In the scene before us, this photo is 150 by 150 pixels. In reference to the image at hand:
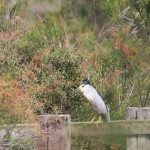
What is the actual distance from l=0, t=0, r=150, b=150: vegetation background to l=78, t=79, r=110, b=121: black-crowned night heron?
1.26 feet

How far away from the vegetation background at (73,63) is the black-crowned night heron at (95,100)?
1.26 feet

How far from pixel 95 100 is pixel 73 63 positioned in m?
0.92

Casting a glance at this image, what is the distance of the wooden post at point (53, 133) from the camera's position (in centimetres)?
752

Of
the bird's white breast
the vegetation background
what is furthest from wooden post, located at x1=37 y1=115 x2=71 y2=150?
the bird's white breast

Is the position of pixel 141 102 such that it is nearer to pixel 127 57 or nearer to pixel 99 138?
pixel 127 57

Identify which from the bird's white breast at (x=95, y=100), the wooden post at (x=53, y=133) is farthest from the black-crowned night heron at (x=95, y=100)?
the wooden post at (x=53, y=133)

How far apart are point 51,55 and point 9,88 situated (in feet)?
7.89

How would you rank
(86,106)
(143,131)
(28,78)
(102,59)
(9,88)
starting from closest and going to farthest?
1. (9,88)
2. (143,131)
3. (28,78)
4. (86,106)
5. (102,59)

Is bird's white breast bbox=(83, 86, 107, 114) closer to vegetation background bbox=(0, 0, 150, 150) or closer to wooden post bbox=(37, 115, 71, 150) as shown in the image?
vegetation background bbox=(0, 0, 150, 150)

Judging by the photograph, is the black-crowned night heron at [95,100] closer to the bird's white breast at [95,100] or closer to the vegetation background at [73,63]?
the bird's white breast at [95,100]

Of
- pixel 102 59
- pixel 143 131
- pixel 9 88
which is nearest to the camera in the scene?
pixel 9 88

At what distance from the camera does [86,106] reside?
33.2ft

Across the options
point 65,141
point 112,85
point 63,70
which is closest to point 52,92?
point 63,70

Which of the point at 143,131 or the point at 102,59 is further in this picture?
the point at 102,59
